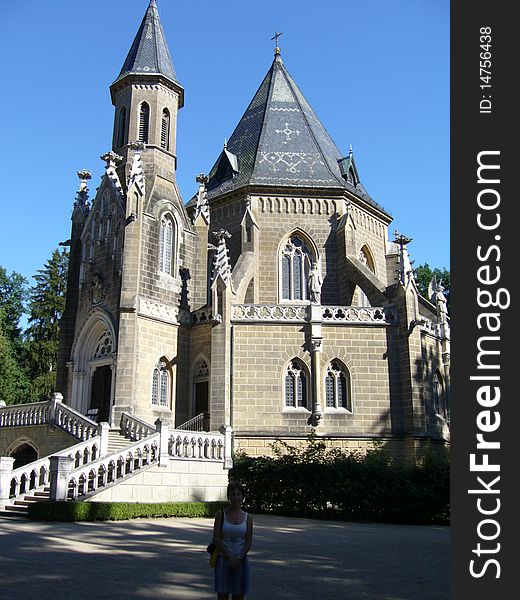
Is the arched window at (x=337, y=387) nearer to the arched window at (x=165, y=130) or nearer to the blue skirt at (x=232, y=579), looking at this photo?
the arched window at (x=165, y=130)

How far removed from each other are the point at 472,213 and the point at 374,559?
300 inches

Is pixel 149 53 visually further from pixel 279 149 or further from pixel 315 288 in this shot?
pixel 315 288

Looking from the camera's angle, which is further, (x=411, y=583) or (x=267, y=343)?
(x=267, y=343)

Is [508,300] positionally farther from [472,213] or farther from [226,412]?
[226,412]

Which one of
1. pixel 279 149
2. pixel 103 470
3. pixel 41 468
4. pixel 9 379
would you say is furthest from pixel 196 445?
pixel 9 379

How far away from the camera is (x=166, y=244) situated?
30.4 metres

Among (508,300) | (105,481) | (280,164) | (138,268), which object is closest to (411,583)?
(508,300)

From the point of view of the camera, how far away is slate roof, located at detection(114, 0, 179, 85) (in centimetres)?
3344

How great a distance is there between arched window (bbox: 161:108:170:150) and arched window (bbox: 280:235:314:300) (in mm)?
7839

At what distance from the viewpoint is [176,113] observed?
33906 mm

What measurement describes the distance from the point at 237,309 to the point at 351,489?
9662 millimetres

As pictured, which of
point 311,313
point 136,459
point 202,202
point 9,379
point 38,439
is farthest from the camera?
Result: point 9,379

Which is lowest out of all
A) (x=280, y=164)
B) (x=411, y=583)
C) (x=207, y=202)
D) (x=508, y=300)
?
(x=411, y=583)

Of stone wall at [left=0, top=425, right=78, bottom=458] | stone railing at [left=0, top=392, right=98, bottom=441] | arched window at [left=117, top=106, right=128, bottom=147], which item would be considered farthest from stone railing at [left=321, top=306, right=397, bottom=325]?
arched window at [left=117, top=106, right=128, bottom=147]
